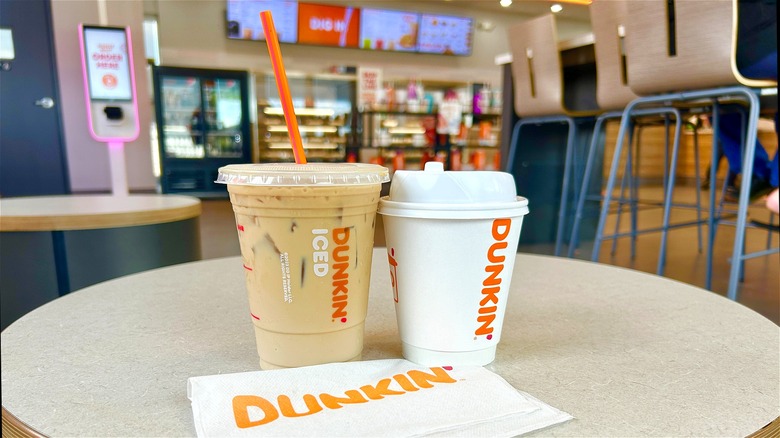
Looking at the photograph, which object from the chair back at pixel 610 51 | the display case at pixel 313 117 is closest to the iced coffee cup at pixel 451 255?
the chair back at pixel 610 51

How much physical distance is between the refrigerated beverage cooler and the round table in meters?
5.47

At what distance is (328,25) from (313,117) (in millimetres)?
1642

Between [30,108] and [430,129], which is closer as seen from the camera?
[30,108]

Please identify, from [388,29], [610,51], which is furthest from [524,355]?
[388,29]

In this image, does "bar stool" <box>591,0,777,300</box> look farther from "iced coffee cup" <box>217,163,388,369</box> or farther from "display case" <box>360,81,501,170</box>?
"display case" <box>360,81,501,170</box>

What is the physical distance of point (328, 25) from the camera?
812 cm

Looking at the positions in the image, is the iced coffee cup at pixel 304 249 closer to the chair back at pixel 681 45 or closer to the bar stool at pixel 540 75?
the chair back at pixel 681 45

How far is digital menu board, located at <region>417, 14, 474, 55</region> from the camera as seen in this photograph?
8.62m

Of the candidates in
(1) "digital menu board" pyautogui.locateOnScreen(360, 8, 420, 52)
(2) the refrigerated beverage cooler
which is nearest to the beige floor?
(2) the refrigerated beverage cooler

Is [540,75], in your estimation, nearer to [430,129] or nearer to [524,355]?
A: [524,355]

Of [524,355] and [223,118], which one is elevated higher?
[223,118]

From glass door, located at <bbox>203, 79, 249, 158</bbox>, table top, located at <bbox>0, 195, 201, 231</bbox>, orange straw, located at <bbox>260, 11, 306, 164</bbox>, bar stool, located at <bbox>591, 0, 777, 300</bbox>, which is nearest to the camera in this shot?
orange straw, located at <bbox>260, 11, 306, 164</bbox>

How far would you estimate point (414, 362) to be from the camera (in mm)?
503

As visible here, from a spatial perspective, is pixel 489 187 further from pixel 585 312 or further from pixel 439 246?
pixel 585 312
